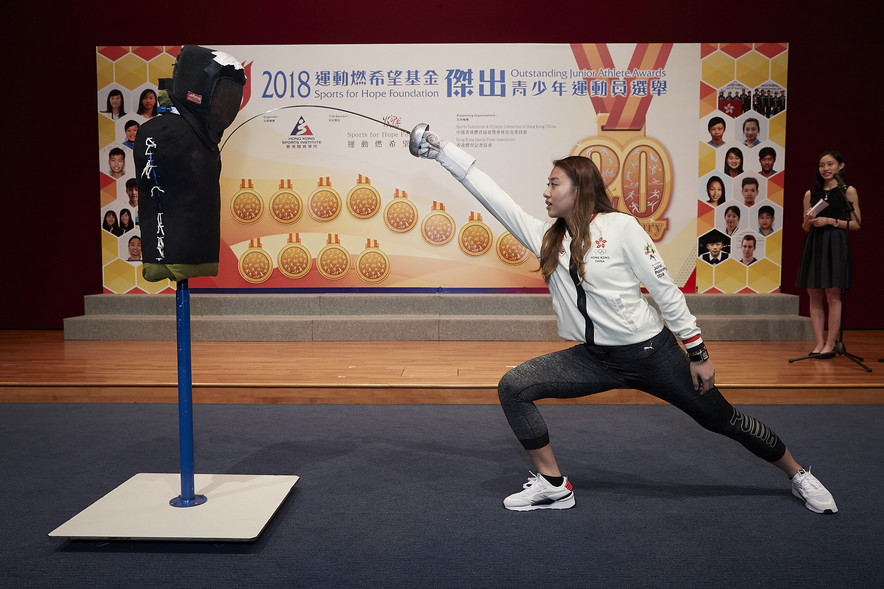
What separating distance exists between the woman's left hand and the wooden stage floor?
1.73 meters

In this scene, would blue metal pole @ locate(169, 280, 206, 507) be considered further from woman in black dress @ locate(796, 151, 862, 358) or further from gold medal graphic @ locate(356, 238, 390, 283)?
gold medal graphic @ locate(356, 238, 390, 283)

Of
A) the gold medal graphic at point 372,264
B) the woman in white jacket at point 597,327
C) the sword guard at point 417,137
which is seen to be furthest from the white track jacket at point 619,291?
the gold medal graphic at point 372,264

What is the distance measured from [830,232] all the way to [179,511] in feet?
14.2

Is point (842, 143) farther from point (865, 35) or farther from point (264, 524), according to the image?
point (264, 524)

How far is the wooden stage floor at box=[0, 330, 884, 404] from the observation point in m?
3.96

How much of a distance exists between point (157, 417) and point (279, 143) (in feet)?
11.1

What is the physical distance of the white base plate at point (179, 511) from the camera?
2.08 meters

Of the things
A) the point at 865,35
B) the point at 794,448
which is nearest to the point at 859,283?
the point at 865,35

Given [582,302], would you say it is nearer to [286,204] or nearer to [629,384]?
[629,384]

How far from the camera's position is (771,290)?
639cm

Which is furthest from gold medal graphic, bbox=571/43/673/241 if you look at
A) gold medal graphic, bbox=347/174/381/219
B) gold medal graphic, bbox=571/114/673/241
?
gold medal graphic, bbox=347/174/381/219

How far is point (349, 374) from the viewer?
14.2 ft

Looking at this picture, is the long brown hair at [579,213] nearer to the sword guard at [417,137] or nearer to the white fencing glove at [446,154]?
the white fencing glove at [446,154]

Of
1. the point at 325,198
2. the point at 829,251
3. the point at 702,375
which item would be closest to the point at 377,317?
the point at 325,198
